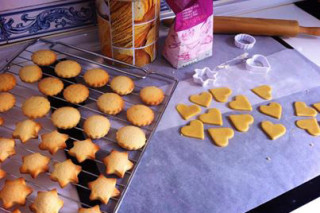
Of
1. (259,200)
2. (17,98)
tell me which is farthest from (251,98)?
(17,98)

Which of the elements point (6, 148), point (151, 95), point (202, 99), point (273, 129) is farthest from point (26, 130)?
point (273, 129)

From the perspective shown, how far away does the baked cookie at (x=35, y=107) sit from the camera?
67cm

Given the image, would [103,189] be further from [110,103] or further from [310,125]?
[310,125]

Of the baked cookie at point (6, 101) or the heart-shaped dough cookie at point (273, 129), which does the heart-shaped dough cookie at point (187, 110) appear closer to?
the heart-shaped dough cookie at point (273, 129)

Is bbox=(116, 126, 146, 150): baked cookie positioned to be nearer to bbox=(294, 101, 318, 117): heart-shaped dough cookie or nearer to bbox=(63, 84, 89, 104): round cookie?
bbox=(63, 84, 89, 104): round cookie

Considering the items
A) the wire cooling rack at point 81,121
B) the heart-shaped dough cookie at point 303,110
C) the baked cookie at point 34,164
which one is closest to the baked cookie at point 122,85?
the wire cooling rack at point 81,121

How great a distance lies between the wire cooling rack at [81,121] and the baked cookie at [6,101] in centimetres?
2

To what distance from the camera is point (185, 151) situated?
0.67 m

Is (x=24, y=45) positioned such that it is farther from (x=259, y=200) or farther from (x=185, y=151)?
(x=259, y=200)

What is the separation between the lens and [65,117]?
67 centimetres

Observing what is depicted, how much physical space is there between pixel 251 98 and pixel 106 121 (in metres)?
0.36

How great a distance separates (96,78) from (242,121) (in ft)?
1.15

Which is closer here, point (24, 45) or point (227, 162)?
point (227, 162)

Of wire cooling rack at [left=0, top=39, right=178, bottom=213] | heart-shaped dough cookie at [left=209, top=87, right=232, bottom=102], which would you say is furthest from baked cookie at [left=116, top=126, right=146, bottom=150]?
heart-shaped dough cookie at [left=209, top=87, right=232, bottom=102]
